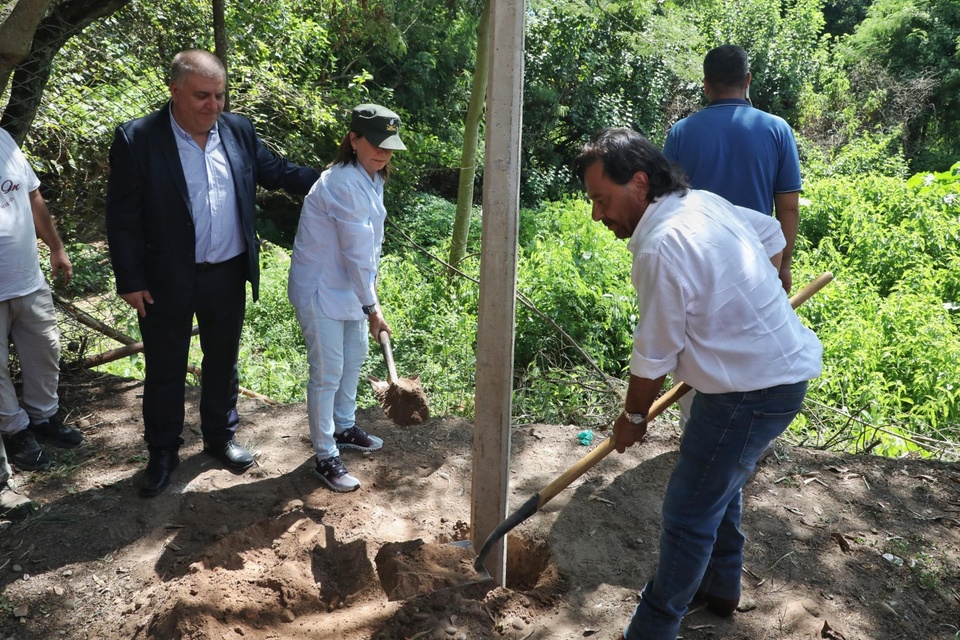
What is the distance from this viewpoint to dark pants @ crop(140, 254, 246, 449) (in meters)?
3.86

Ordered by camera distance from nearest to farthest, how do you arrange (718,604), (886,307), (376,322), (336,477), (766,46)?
(718,604) → (376,322) → (336,477) → (886,307) → (766,46)

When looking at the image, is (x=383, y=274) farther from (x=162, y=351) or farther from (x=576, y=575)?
(x=576, y=575)

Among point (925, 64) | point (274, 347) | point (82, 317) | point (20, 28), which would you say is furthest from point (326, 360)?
point (925, 64)

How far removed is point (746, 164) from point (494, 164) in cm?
159

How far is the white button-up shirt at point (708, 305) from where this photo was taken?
239 centimetres

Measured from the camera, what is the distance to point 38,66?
15.5 ft

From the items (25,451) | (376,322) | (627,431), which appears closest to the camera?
(627,431)

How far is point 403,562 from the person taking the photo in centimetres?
329

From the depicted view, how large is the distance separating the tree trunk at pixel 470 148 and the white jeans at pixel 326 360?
4.99m

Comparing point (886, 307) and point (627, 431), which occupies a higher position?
point (627, 431)

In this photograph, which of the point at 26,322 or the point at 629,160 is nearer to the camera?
the point at 629,160

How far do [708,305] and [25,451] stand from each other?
3.74 meters

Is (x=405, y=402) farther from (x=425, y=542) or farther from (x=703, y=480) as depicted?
(x=703, y=480)

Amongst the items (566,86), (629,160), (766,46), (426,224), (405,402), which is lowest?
(426,224)
